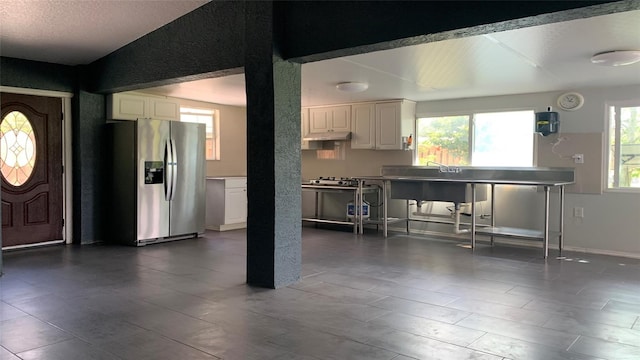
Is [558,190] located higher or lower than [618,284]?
higher

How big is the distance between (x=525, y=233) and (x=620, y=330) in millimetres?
2732

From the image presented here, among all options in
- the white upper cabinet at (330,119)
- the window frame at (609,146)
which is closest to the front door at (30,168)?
the white upper cabinet at (330,119)

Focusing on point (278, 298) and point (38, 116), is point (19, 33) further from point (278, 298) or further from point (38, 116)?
point (278, 298)

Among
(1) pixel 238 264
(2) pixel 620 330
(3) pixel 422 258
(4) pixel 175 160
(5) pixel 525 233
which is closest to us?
(2) pixel 620 330

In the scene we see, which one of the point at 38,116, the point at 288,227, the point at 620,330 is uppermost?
the point at 38,116

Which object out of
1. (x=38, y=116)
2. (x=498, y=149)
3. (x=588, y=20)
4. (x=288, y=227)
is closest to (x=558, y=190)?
(x=498, y=149)

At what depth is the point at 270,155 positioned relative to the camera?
398 cm

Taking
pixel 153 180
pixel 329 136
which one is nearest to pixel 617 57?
pixel 329 136

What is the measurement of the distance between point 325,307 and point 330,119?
5.04 meters

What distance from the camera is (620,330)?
3.11 m

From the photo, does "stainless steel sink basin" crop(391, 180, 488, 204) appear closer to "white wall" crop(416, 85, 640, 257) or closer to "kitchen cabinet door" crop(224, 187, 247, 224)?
"white wall" crop(416, 85, 640, 257)

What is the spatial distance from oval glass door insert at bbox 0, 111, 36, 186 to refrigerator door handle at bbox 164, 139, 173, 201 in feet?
4.99

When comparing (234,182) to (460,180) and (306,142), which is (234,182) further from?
(460,180)

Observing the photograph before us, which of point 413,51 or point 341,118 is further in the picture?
point 341,118
